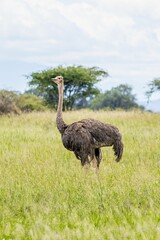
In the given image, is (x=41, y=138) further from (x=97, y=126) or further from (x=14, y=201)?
(x=14, y=201)

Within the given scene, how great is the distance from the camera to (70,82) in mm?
36156

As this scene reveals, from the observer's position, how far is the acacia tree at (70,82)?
116 ft

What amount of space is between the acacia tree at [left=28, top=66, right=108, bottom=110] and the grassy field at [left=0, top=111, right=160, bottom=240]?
22.6 m

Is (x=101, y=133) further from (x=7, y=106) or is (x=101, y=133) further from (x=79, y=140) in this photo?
(x=7, y=106)

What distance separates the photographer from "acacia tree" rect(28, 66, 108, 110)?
116 feet

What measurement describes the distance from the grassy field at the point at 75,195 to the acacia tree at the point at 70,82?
22.6m

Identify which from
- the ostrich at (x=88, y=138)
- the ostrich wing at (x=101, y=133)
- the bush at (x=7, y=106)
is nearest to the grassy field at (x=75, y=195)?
the ostrich at (x=88, y=138)

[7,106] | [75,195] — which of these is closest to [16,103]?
[7,106]

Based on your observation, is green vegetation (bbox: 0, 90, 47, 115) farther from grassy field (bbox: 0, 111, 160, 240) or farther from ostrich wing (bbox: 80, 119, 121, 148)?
ostrich wing (bbox: 80, 119, 121, 148)

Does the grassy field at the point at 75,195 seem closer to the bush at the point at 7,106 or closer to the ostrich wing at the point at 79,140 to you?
the ostrich wing at the point at 79,140

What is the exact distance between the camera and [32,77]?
3578cm

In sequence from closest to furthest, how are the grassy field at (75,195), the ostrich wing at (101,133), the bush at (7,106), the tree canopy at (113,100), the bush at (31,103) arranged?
the grassy field at (75,195)
the ostrich wing at (101,133)
the bush at (7,106)
the bush at (31,103)
the tree canopy at (113,100)

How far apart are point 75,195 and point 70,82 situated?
29.5 metres

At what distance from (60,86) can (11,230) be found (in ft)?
15.7
